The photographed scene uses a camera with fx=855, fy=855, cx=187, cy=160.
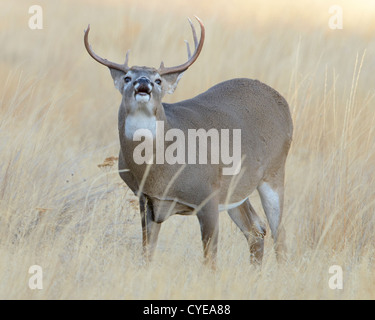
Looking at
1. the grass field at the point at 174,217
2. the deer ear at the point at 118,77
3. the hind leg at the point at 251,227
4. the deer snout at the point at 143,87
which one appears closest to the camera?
the grass field at the point at 174,217

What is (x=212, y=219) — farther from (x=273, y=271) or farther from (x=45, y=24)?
(x=45, y=24)

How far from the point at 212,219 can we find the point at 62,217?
1.24 meters

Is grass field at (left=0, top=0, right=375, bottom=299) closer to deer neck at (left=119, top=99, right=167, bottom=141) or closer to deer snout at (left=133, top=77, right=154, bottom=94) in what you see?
deer neck at (left=119, top=99, right=167, bottom=141)

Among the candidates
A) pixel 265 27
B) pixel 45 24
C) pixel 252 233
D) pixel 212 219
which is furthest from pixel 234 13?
pixel 212 219

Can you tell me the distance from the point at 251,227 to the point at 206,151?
119 cm

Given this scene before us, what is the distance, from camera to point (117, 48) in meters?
13.0

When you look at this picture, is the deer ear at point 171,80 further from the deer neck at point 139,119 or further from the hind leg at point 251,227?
the hind leg at point 251,227

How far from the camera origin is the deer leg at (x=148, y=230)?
20.4 feet

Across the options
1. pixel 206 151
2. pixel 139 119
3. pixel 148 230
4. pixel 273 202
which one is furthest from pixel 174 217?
pixel 139 119

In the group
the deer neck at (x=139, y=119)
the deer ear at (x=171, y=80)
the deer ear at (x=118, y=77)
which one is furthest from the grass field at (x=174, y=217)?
the deer ear at (x=171, y=80)

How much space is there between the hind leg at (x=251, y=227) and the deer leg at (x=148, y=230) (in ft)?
3.14

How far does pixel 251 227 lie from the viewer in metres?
7.09

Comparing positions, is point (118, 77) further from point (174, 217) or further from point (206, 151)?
point (174, 217)

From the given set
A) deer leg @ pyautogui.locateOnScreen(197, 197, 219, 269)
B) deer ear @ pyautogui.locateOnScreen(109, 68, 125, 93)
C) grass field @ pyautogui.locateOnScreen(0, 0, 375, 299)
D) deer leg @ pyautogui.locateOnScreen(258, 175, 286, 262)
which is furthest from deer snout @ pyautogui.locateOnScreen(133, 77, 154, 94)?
deer leg @ pyautogui.locateOnScreen(258, 175, 286, 262)
